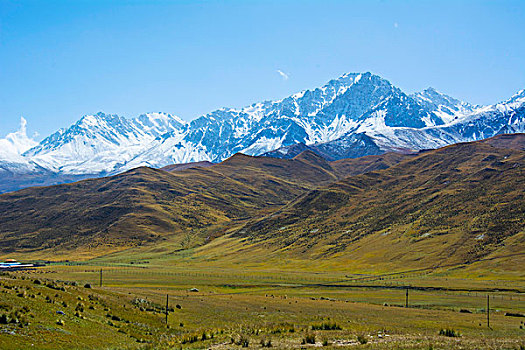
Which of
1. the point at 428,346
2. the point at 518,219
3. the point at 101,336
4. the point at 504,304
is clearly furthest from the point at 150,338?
the point at 518,219

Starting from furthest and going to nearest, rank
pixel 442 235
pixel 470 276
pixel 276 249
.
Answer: pixel 276 249 → pixel 442 235 → pixel 470 276

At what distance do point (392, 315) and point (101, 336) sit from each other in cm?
3548

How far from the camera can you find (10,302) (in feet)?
116

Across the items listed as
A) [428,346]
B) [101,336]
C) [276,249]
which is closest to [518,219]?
[276,249]

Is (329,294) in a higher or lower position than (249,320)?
lower

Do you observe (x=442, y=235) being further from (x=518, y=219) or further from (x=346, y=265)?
(x=346, y=265)

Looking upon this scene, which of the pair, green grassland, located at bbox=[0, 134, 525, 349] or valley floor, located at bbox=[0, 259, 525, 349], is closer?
valley floor, located at bbox=[0, 259, 525, 349]

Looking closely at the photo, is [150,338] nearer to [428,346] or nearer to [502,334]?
[428,346]

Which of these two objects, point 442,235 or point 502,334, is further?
point 442,235

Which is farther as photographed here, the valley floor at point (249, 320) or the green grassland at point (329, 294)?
the green grassland at point (329, 294)

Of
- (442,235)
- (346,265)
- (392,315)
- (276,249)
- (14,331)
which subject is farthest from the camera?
(276,249)

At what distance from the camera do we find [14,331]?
1184 inches

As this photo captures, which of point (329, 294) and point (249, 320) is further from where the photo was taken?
point (329, 294)

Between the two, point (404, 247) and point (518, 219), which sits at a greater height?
point (518, 219)
